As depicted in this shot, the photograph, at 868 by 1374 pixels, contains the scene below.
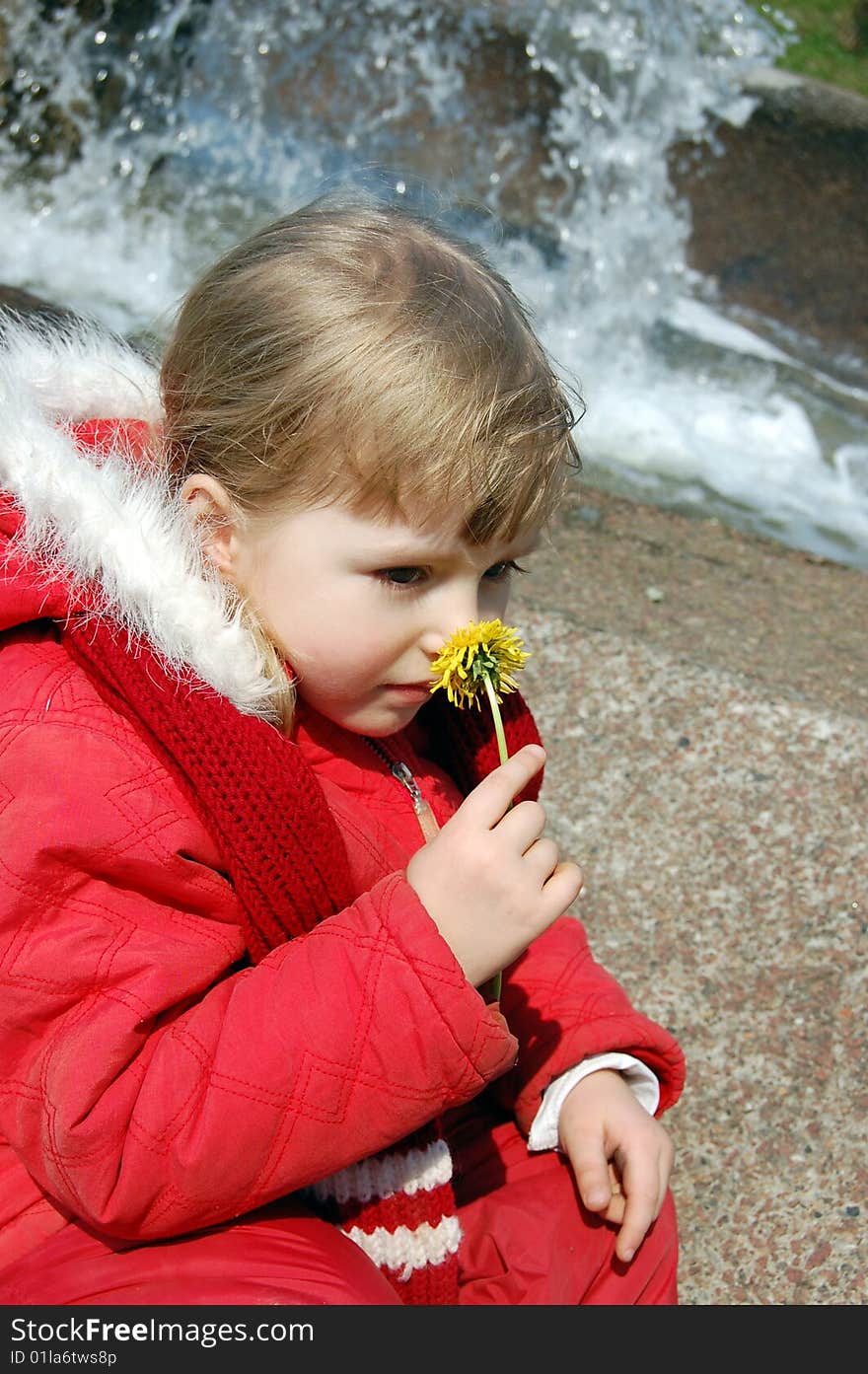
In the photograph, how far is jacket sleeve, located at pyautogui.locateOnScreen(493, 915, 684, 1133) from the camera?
2.08 metres

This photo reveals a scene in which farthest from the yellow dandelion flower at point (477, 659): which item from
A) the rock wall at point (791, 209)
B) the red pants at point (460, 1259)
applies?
the rock wall at point (791, 209)

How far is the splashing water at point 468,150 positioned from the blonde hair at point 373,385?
3.46 metres

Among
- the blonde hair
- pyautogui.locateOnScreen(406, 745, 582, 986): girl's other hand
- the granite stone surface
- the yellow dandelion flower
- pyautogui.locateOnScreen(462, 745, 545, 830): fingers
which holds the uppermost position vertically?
the blonde hair

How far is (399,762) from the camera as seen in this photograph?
206 centimetres

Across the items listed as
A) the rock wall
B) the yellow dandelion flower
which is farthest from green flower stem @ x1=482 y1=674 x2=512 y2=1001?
the rock wall

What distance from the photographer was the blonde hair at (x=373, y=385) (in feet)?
5.58

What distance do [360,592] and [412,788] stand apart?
1.34ft

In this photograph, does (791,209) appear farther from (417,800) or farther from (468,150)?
(417,800)

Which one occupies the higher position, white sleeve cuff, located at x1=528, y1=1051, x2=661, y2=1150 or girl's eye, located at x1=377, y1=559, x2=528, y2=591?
girl's eye, located at x1=377, y1=559, x2=528, y2=591

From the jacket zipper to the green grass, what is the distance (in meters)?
5.74

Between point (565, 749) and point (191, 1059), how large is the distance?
1603 mm

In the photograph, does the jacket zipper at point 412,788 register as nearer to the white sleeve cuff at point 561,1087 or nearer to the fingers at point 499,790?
the fingers at point 499,790

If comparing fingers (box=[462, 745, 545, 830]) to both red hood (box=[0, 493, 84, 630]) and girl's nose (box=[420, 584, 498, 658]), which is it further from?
red hood (box=[0, 493, 84, 630])

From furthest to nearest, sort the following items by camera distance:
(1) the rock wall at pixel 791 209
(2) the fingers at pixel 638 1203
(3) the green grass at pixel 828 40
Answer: (3) the green grass at pixel 828 40 → (1) the rock wall at pixel 791 209 → (2) the fingers at pixel 638 1203
